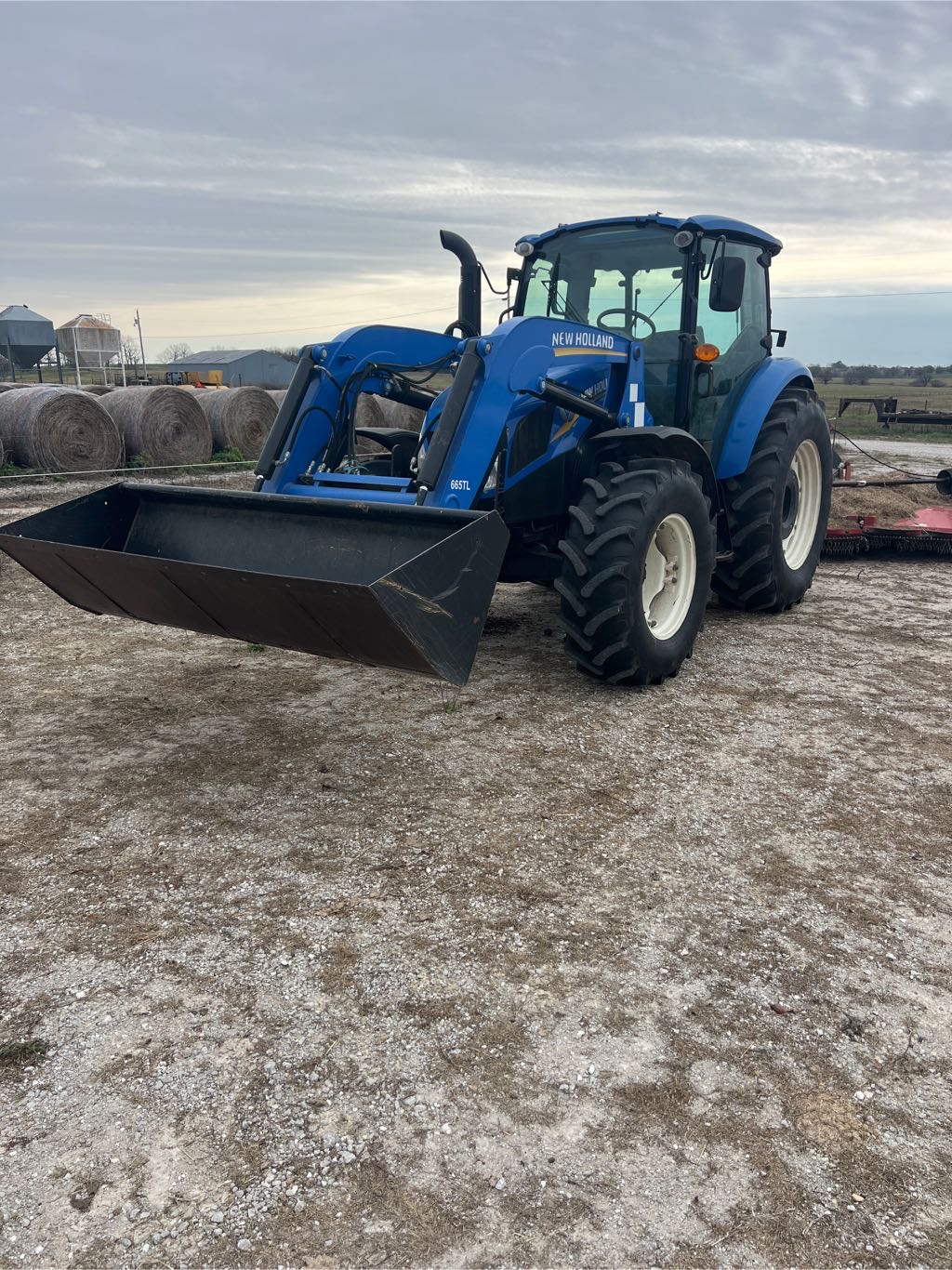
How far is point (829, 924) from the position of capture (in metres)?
3.04

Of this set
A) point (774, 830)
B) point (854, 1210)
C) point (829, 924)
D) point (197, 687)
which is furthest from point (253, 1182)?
point (197, 687)

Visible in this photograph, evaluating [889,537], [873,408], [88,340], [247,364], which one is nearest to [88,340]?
[88,340]

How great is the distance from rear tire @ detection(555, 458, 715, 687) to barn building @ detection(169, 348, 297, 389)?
41.9m

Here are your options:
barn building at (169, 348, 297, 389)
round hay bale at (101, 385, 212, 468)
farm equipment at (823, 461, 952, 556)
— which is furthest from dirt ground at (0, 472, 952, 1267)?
barn building at (169, 348, 297, 389)

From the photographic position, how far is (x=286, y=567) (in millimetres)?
4395

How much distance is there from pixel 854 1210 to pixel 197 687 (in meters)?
4.06

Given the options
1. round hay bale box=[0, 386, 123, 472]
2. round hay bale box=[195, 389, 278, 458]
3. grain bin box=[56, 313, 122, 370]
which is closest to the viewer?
round hay bale box=[0, 386, 123, 472]

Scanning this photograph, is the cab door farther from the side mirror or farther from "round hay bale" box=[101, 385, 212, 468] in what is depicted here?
"round hay bale" box=[101, 385, 212, 468]

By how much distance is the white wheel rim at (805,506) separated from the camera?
289 inches

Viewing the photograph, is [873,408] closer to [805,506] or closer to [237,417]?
[237,417]

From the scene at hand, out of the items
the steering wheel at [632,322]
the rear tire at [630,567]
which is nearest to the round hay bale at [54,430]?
the steering wheel at [632,322]

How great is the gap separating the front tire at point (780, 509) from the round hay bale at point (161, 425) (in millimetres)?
8641

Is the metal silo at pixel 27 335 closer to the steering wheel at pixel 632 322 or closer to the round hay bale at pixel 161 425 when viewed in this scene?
the round hay bale at pixel 161 425

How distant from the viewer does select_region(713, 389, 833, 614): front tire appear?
20.9 feet
